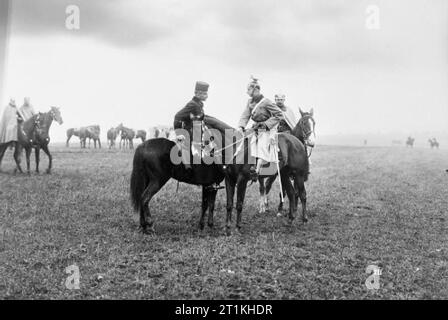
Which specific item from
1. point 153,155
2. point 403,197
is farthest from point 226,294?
point 403,197

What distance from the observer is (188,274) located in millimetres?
6395

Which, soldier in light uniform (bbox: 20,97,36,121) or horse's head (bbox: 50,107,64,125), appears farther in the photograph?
soldier in light uniform (bbox: 20,97,36,121)

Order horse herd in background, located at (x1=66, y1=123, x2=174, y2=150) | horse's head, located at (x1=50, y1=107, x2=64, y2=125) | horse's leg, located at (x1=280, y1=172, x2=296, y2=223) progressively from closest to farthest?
1. horse's leg, located at (x1=280, y1=172, x2=296, y2=223)
2. horse's head, located at (x1=50, y1=107, x2=64, y2=125)
3. horse herd in background, located at (x1=66, y1=123, x2=174, y2=150)

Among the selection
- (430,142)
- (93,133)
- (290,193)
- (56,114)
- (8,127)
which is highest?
(430,142)

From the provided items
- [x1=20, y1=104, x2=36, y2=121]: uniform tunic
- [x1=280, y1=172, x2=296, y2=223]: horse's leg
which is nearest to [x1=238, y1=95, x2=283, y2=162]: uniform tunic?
[x1=280, y1=172, x2=296, y2=223]: horse's leg

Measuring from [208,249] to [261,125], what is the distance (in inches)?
129

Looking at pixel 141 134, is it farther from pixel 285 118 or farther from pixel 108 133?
pixel 285 118

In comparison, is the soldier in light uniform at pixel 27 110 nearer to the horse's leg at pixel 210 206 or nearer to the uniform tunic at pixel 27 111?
the uniform tunic at pixel 27 111

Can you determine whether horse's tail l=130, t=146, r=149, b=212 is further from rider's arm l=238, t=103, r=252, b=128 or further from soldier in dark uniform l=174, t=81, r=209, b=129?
rider's arm l=238, t=103, r=252, b=128

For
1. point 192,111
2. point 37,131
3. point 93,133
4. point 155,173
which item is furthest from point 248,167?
point 93,133

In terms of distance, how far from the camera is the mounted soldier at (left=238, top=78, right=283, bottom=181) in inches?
351

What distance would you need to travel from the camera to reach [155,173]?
8.73 meters

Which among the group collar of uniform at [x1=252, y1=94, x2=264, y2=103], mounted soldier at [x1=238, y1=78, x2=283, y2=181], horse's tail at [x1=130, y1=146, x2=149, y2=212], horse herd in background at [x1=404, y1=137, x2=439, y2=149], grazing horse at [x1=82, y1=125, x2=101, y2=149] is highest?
horse herd in background at [x1=404, y1=137, x2=439, y2=149]
